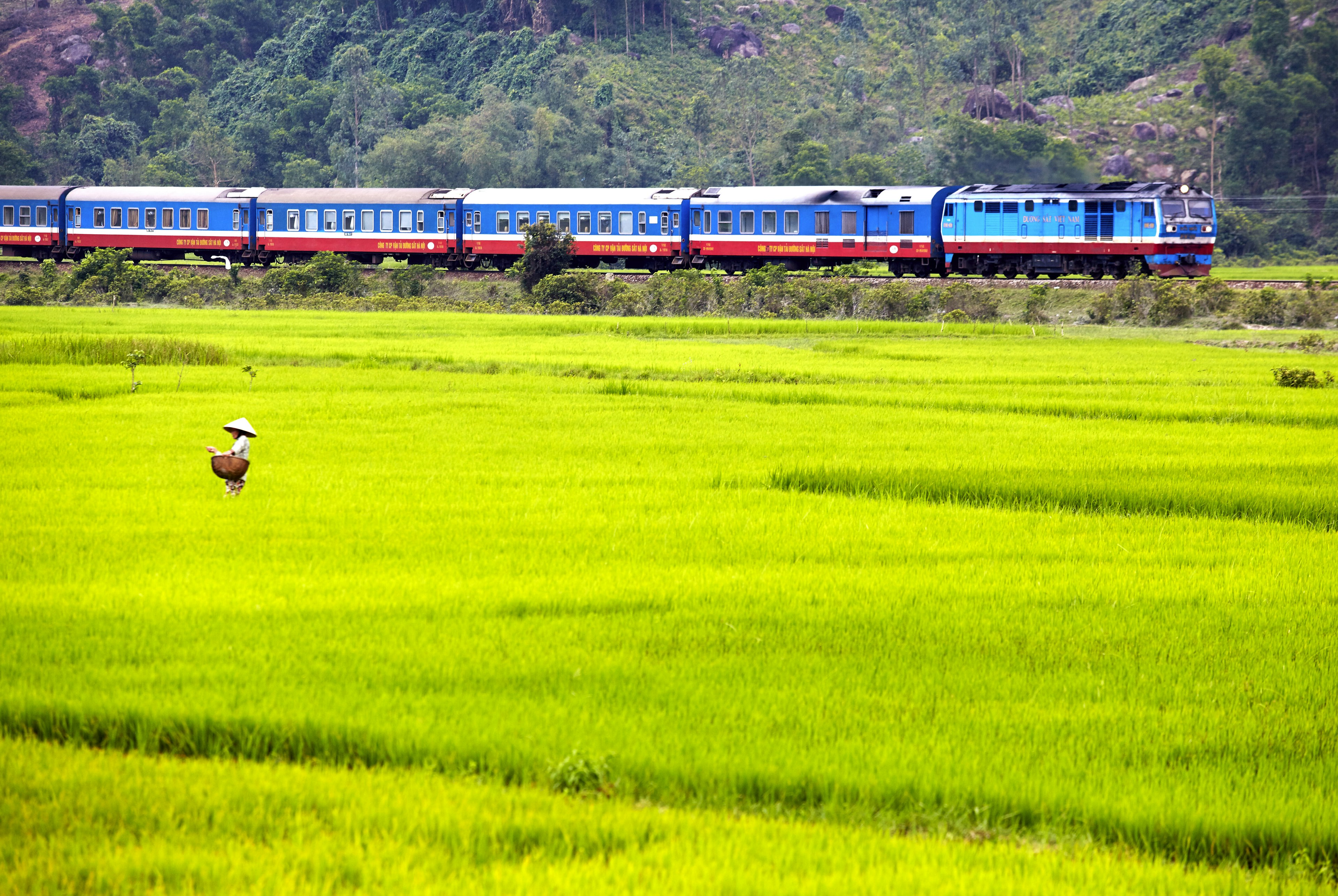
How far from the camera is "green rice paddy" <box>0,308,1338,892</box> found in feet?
16.8

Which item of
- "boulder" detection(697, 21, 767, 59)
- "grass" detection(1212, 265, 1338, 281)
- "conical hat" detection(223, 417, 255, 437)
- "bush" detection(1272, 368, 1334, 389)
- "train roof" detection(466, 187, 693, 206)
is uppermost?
"boulder" detection(697, 21, 767, 59)

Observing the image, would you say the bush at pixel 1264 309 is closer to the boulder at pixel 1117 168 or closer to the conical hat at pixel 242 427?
the conical hat at pixel 242 427

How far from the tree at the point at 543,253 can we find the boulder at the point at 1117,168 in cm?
5290

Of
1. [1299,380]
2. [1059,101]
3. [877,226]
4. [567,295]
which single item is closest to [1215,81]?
[1059,101]

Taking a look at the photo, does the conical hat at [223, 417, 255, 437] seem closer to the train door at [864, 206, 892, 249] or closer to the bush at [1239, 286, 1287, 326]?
the bush at [1239, 286, 1287, 326]

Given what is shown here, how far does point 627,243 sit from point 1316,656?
44.4 meters

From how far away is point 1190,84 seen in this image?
317 ft

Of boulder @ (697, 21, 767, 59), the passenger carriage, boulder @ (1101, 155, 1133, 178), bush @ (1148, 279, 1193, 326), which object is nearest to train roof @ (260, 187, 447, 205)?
the passenger carriage

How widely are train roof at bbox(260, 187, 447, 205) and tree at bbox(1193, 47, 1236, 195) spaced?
5391 centimetres

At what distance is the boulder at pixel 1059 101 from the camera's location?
339 feet

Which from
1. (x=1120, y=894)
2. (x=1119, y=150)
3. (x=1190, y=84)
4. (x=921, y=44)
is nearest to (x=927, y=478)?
(x=1120, y=894)

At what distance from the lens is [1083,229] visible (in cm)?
4459

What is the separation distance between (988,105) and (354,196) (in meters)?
67.2

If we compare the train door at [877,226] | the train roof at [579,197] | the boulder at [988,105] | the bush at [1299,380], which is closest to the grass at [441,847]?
the bush at [1299,380]
